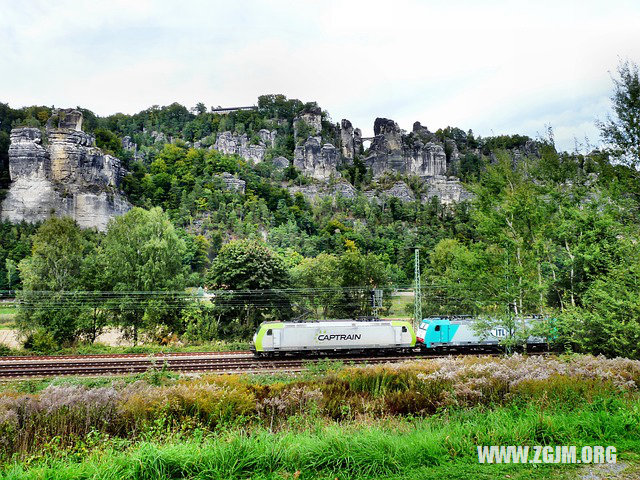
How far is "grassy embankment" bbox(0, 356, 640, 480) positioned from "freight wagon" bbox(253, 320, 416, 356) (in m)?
10.9

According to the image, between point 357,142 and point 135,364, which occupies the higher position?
point 357,142

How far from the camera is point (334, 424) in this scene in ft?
19.4

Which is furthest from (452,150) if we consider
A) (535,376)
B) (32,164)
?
(535,376)

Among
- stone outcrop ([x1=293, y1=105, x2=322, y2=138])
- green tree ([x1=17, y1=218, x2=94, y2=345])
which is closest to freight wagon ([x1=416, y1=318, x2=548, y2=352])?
green tree ([x1=17, y1=218, x2=94, y2=345])

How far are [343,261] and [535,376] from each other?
25.4 m

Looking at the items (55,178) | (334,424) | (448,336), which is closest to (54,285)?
(448,336)

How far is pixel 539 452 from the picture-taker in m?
4.95

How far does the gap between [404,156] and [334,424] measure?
109 metres

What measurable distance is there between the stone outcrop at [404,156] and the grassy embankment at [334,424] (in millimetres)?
102400

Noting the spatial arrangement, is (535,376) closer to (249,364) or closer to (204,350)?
(249,364)

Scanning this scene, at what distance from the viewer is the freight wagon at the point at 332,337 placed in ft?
65.3

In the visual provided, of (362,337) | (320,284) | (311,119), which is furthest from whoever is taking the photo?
(311,119)

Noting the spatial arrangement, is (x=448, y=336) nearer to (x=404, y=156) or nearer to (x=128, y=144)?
(x=404, y=156)

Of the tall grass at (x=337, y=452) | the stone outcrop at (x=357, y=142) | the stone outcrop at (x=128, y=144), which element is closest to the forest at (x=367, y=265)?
the tall grass at (x=337, y=452)
